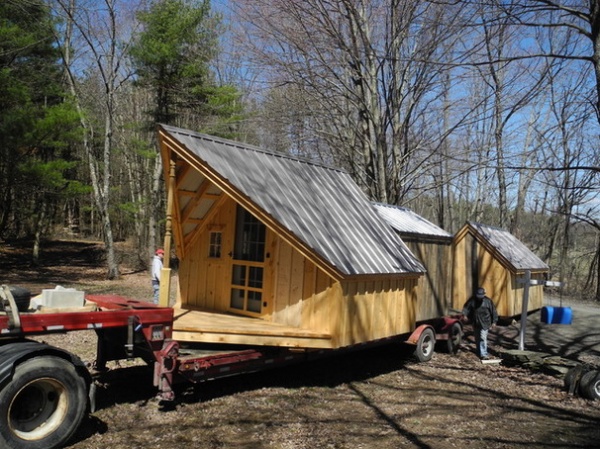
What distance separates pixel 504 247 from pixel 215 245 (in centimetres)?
1131

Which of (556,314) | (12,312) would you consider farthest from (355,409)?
(556,314)

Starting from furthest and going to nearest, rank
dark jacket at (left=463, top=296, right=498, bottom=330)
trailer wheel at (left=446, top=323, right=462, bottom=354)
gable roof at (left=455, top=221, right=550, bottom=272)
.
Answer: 1. gable roof at (left=455, top=221, right=550, bottom=272)
2. trailer wheel at (left=446, top=323, right=462, bottom=354)
3. dark jacket at (left=463, top=296, right=498, bottom=330)

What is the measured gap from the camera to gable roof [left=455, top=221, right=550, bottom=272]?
16062 mm

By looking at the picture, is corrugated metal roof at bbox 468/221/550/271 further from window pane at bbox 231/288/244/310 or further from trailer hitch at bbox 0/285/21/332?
trailer hitch at bbox 0/285/21/332

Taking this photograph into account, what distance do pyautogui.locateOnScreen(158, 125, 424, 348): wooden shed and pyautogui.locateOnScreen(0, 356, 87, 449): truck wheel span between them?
6.25 ft

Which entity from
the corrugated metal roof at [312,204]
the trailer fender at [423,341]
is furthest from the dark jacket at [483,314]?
Result: the corrugated metal roof at [312,204]

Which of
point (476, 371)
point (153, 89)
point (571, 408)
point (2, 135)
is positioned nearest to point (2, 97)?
point (2, 135)

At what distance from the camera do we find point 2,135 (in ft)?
59.1

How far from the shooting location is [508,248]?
57.1 feet

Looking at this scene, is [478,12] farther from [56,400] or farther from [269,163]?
[56,400]

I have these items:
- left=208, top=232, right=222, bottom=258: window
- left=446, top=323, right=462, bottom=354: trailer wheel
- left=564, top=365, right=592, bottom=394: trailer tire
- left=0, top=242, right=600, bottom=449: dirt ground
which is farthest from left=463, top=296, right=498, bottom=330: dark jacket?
left=208, top=232, right=222, bottom=258: window

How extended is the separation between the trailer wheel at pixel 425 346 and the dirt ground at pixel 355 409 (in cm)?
19

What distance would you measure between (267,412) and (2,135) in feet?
53.0

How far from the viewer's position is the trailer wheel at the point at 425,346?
34.4ft
